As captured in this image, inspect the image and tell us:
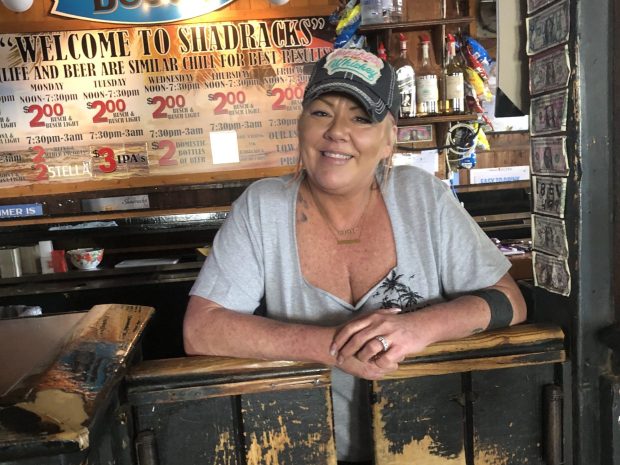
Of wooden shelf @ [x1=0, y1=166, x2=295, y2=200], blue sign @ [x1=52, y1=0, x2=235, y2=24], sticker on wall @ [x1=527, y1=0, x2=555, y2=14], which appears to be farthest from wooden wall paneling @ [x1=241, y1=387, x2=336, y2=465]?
blue sign @ [x1=52, y1=0, x2=235, y2=24]

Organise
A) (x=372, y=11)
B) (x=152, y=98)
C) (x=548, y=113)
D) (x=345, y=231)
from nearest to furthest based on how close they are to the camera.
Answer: (x=548, y=113), (x=345, y=231), (x=372, y=11), (x=152, y=98)

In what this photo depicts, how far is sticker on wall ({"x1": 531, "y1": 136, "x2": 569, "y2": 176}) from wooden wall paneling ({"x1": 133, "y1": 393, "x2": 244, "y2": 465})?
30.1 inches

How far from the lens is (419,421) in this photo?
3.50 feet

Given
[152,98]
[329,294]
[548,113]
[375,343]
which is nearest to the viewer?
[375,343]

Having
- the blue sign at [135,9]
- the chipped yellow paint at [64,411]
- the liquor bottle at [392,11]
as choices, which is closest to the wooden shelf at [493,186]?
the liquor bottle at [392,11]

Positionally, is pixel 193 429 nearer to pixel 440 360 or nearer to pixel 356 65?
pixel 440 360

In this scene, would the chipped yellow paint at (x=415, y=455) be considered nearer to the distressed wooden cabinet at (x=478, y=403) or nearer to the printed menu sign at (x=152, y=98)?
the distressed wooden cabinet at (x=478, y=403)

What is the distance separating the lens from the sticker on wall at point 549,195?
108 cm

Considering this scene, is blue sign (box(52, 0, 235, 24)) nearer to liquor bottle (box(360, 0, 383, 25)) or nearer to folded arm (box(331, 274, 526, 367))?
liquor bottle (box(360, 0, 383, 25))

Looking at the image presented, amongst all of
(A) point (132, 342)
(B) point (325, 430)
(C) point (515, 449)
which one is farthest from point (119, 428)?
(C) point (515, 449)

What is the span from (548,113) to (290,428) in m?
0.79

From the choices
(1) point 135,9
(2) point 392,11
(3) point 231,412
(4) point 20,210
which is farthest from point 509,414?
(4) point 20,210

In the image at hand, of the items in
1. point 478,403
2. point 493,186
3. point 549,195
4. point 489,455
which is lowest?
point 489,455

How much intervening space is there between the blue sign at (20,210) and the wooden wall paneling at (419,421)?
336 cm
